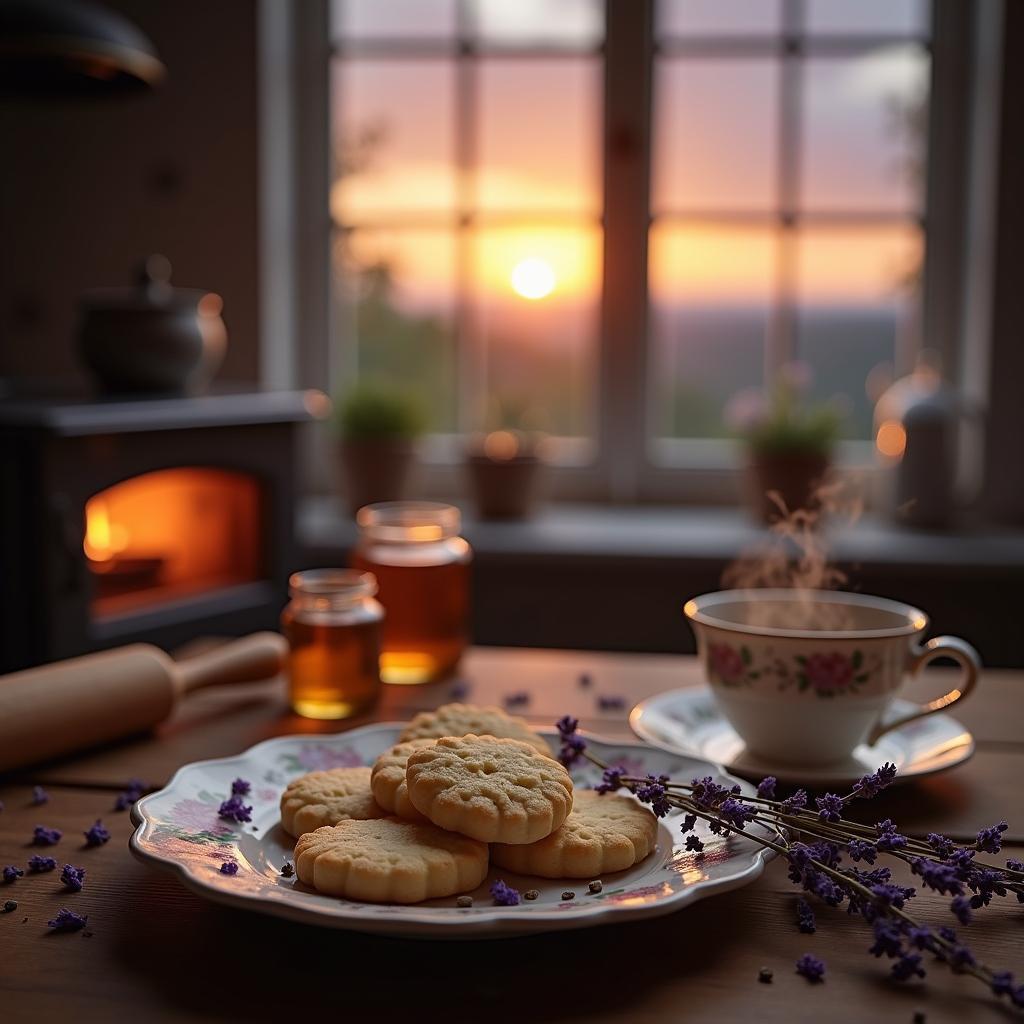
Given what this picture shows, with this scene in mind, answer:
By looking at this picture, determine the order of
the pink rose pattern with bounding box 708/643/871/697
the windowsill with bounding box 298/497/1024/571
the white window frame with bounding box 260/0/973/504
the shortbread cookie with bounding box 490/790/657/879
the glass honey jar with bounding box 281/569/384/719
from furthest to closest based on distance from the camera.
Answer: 1. the white window frame with bounding box 260/0/973/504
2. the windowsill with bounding box 298/497/1024/571
3. the glass honey jar with bounding box 281/569/384/719
4. the pink rose pattern with bounding box 708/643/871/697
5. the shortbread cookie with bounding box 490/790/657/879

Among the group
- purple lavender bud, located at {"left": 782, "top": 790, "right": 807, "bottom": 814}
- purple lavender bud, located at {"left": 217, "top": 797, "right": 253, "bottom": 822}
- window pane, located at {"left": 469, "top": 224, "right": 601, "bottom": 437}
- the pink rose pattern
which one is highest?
window pane, located at {"left": 469, "top": 224, "right": 601, "bottom": 437}

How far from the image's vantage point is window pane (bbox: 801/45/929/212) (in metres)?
2.81

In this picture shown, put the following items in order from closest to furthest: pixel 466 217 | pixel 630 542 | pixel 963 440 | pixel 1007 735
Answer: pixel 1007 735
pixel 630 542
pixel 963 440
pixel 466 217

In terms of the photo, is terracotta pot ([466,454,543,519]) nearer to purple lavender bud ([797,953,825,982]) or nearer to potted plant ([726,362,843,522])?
potted plant ([726,362,843,522])

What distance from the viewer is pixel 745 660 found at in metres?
1.02

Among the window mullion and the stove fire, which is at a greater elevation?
the window mullion

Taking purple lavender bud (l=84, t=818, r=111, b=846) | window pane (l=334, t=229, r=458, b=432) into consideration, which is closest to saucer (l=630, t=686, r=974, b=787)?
purple lavender bud (l=84, t=818, r=111, b=846)

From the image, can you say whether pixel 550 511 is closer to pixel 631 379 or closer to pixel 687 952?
pixel 631 379

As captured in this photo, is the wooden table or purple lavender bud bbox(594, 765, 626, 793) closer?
the wooden table

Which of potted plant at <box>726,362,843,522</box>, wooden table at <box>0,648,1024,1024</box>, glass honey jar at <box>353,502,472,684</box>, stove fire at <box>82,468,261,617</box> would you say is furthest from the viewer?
potted plant at <box>726,362,843,522</box>

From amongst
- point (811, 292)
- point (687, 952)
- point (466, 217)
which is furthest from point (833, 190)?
point (687, 952)

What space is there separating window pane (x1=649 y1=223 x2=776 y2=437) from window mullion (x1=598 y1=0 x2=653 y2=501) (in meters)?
0.05

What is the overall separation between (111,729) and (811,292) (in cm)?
216

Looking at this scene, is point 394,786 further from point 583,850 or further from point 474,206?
point 474,206
